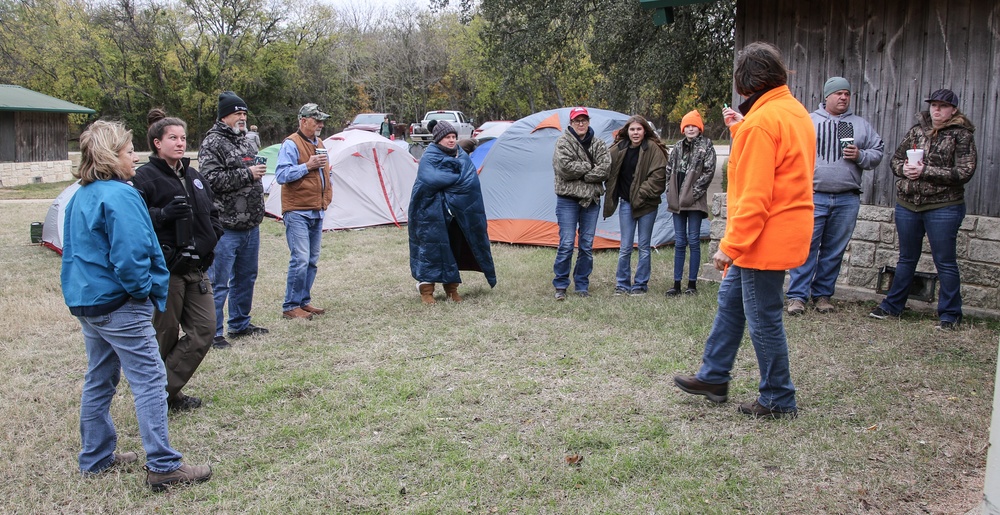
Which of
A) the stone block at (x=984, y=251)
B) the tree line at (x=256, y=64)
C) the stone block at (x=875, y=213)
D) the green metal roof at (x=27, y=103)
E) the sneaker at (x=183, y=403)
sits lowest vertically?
the sneaker at (x=183, y=403)

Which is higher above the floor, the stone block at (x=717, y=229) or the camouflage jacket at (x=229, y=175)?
the camouflage jacket at (x=229, y=175)

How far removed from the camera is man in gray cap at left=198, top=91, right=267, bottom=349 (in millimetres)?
5340

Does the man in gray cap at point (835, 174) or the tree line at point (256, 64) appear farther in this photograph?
the tree line at point (256, 64)

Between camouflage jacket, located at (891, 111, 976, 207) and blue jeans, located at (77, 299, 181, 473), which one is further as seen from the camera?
camouflage jacket, located at (891, 111, 976, 207)

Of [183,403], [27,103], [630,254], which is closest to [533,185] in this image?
[630,254]

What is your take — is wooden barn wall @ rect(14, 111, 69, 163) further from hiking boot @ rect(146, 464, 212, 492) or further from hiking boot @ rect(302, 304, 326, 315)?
→ hiking boot @ rect(146, 464, 212, 492)

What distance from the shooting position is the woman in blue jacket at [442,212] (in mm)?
6719

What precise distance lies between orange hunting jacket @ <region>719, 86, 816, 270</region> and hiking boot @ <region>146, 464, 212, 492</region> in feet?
8.68

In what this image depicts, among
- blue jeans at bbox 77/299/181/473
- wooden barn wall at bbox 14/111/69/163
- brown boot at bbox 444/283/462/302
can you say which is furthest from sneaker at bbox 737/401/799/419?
wooden barn wall at bbox 14/111/69/163

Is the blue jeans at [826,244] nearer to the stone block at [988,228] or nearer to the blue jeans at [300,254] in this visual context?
the stone block at [988,228]

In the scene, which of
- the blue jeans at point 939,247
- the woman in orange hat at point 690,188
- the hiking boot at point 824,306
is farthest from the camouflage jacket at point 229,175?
the blue jeans at point 939,247

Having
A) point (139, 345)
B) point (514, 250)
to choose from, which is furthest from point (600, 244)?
point (139, 345)

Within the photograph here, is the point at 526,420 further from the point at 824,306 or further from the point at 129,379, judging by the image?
the point at 824,306

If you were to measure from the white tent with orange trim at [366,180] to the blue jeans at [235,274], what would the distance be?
19.2 feet
